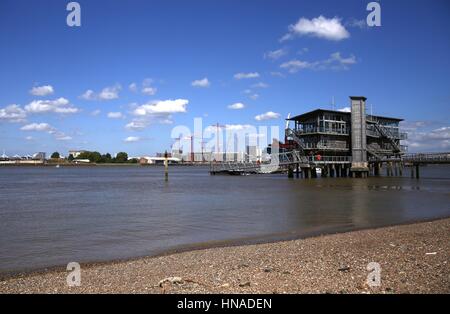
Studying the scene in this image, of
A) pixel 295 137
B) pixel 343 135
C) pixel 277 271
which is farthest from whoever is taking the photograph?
pixel 295 137

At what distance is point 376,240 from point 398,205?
19.0 metres

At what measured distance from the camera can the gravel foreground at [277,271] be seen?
9.20m

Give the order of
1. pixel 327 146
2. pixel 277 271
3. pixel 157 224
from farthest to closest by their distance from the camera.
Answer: pixel 327 146
pixel 157 224
pixel 277 271

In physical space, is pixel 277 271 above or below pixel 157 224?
above

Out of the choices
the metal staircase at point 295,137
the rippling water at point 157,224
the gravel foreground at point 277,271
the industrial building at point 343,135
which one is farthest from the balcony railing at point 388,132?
the gravel foreground at point 277,271

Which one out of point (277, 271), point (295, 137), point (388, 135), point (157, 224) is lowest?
point (157, 224)

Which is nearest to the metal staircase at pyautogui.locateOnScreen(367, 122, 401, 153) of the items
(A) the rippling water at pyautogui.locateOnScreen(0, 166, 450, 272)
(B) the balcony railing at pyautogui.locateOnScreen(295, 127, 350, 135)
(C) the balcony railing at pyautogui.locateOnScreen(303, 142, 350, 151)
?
(B) the balcony railing at pyautogui.locateOnScreen(295, 127, 350, 135)

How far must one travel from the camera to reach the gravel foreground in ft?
30.2

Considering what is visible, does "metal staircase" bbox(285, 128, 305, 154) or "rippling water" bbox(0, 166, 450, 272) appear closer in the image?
"rippling water" bbox(0, 166, 450, 272)

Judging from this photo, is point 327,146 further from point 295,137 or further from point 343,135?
point 295,137

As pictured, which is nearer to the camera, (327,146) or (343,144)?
(327,146)

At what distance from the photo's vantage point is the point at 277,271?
35.3 ft

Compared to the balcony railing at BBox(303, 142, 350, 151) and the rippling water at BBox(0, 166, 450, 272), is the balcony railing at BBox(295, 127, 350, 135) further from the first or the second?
the rippling water at BBox(0, 166, 450, 272)

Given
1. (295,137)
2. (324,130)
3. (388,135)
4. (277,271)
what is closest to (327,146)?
(324,130)
